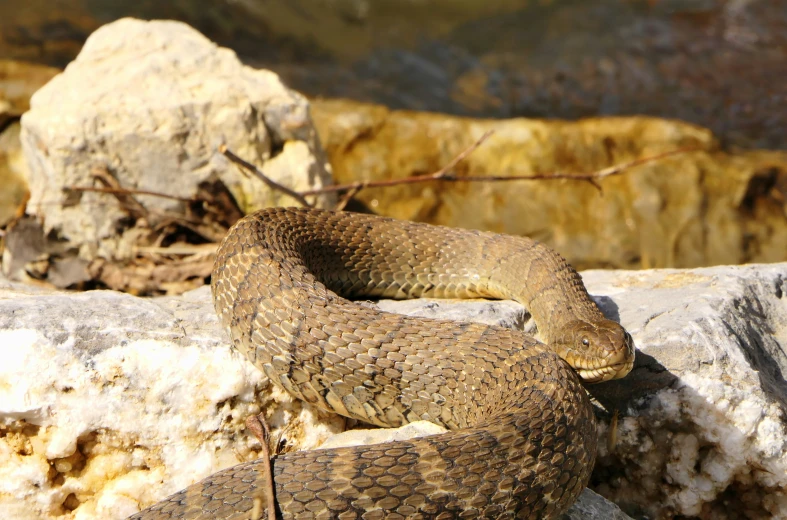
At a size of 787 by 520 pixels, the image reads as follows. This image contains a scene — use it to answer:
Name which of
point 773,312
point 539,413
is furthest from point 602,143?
point 539,413

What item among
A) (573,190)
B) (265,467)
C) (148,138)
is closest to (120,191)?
(148,138)

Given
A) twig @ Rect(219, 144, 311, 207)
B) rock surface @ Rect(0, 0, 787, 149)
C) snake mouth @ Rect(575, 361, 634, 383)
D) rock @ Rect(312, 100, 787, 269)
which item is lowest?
rock @ Rect(312, 100, 787, 269)

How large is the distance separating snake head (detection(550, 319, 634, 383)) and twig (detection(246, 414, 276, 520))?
67.1 inches

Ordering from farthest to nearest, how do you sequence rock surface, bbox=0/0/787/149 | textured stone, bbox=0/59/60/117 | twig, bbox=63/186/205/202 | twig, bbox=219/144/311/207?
rock surface, bbox=0/0/787/149 < textured stone, bbox=0/59/60/117 < twig, bbox=219/144/311/207 < twig, bbox=63/186/205/202

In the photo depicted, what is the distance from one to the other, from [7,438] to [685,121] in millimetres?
10155

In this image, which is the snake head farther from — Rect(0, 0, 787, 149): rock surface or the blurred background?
Rect(0, 0, 787, 149): rock surface

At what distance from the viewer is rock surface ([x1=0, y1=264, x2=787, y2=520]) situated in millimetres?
3844

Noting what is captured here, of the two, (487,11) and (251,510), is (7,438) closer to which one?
(251,510)

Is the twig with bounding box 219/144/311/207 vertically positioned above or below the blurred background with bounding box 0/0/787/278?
above

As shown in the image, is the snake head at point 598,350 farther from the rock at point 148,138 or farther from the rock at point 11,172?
the rock at point 11,172

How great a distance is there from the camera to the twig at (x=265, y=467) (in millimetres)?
3027

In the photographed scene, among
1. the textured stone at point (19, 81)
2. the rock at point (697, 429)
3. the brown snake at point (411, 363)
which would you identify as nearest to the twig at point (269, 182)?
the brown snake at point (411, 363)

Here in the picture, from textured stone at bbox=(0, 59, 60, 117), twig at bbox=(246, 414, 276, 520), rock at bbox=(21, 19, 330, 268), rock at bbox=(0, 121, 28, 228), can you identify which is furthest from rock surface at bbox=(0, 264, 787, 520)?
textured stone at bbox=(0, 59, 60, 117)

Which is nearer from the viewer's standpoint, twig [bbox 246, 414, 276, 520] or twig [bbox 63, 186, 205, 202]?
twig [bbox 246, 414, 276, 520]
